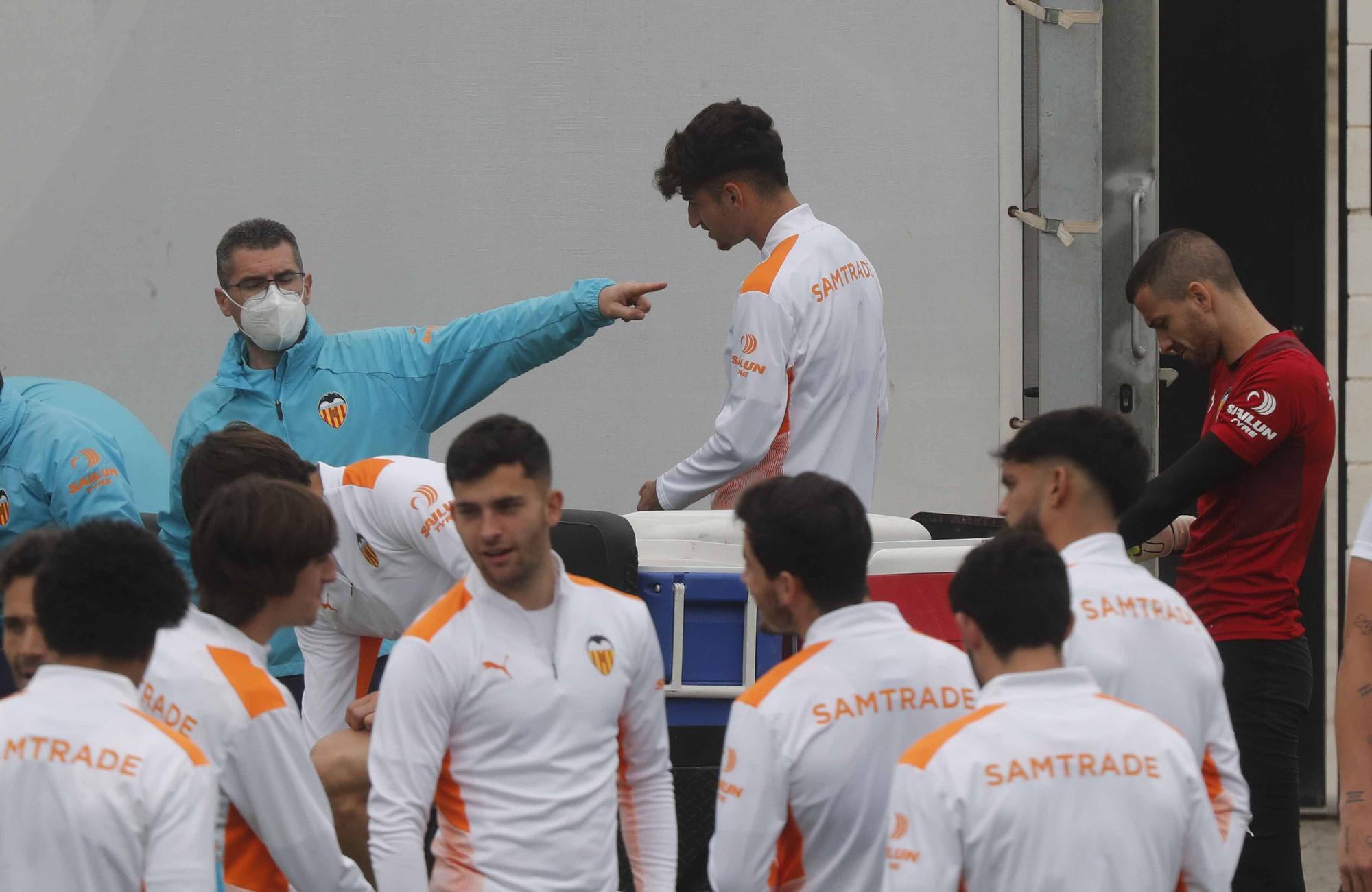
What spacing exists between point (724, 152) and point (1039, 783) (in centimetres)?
188

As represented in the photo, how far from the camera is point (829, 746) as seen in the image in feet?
7.28

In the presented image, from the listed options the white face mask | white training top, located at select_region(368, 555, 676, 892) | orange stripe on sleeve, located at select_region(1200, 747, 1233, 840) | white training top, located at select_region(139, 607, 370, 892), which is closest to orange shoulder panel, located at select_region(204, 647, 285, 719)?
white training top, located at select_region(139, 607, 370, 892)

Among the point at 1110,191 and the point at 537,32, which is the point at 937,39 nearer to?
the point at 1110,191

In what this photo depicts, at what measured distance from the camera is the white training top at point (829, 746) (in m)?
2.19

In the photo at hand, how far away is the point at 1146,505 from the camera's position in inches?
133

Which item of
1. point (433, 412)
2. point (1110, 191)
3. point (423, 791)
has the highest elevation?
point (1110, 191)

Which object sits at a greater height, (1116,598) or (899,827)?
(1116,598)

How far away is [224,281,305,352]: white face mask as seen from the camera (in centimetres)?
374

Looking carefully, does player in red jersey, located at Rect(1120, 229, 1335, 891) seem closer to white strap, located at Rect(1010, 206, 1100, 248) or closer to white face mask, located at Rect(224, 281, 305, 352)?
white strap, located at Rect(1010, 206, 1100, 248)

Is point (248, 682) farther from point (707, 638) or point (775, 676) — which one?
point (707, 638)

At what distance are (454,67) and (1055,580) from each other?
2.51 meters

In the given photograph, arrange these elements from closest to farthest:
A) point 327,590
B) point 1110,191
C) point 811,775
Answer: point 811,775 → point 327,590 → point 1110,191

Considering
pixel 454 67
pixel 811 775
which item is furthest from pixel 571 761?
pixel 454 67

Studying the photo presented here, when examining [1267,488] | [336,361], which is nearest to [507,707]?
[336,361]
